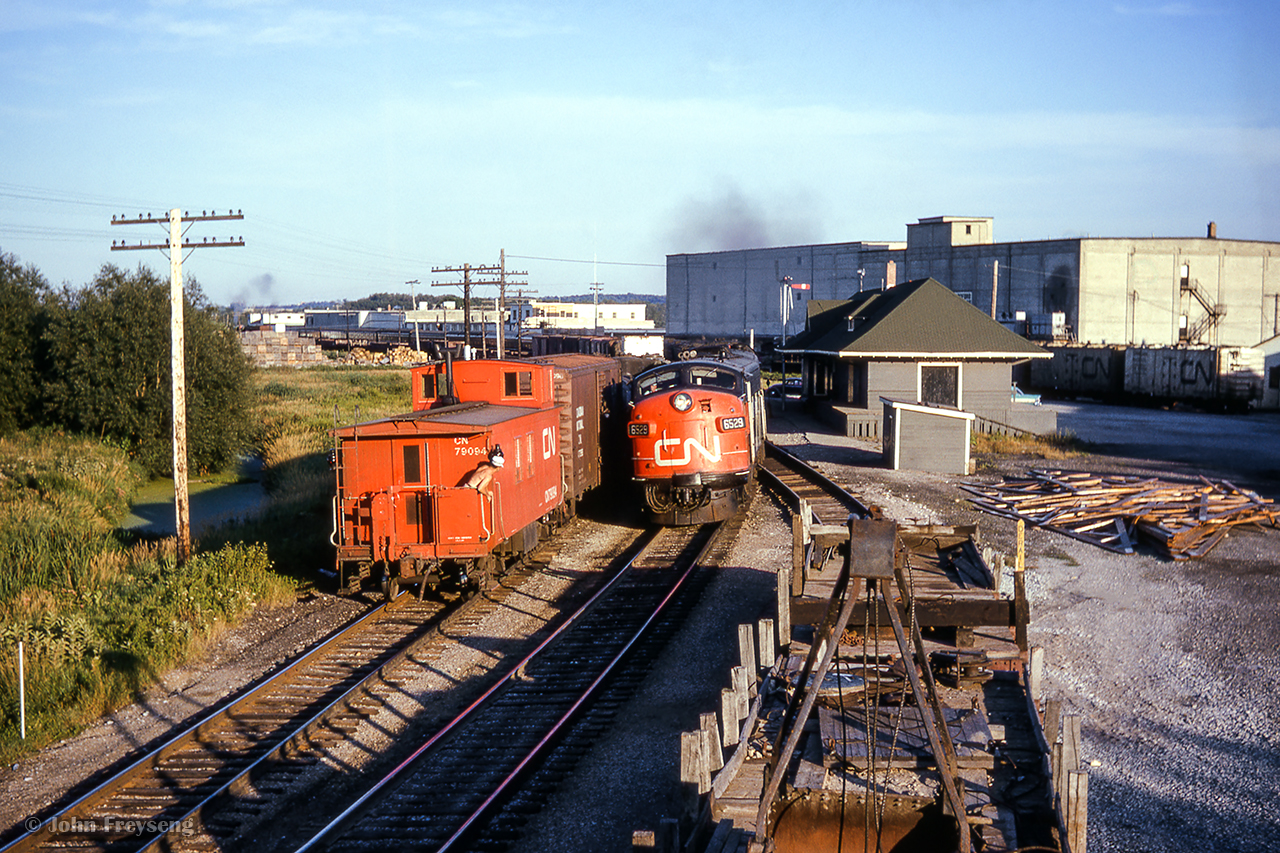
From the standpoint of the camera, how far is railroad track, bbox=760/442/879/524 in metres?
20.4

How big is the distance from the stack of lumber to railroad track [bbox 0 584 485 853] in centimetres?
1374

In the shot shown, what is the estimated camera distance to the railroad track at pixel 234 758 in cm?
830

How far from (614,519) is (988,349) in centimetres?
1797

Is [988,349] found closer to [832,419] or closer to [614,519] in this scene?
[832,419]

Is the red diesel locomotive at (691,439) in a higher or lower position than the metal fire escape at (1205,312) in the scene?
lower

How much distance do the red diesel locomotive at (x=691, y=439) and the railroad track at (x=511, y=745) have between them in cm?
419

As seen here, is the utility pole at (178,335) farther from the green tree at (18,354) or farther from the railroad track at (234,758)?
the green tree at (18,354)

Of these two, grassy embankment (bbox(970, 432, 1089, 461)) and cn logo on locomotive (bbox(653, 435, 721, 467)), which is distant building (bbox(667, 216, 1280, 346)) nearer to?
grassy embankment (bbox(970, 432, 1089, 461))

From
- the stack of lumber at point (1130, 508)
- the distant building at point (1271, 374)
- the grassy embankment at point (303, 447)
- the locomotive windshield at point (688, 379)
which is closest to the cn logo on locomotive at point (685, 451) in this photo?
the locomotive windshield at point (688, 379)

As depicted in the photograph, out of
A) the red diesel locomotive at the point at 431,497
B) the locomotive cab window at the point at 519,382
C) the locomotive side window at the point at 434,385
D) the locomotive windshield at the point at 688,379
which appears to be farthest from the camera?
the locomotive windshield at the point at 688,379

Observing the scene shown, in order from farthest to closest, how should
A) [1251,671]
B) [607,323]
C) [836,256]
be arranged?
[607,323] < [836,256] < [1251,671]

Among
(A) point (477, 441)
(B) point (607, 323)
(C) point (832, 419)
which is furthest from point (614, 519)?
(B) point (607, 323)

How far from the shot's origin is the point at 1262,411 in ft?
153

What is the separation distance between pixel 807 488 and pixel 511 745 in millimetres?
15244
